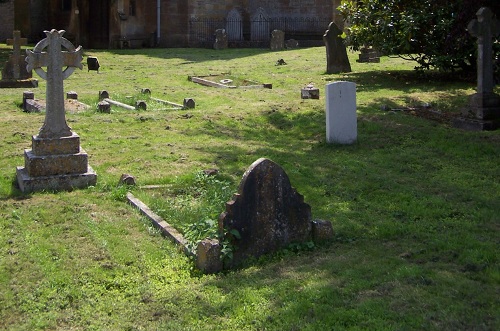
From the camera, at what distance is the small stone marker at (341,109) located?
12484 mm

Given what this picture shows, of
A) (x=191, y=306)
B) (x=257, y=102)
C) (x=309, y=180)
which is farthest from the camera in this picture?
(x=257, y=102)

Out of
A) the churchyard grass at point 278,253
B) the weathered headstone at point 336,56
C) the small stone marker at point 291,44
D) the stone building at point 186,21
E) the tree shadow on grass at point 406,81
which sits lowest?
the churchyard grass at point 278,253

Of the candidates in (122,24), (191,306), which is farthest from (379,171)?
(122,24)

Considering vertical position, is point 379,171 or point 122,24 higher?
point 122,24

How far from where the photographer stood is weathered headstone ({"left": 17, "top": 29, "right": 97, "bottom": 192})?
9961 millimetres

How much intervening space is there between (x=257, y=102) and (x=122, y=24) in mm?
22591

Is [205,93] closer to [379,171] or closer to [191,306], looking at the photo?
[379,171]

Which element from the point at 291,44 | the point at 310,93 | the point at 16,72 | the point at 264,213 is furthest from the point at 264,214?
the point at 291,44

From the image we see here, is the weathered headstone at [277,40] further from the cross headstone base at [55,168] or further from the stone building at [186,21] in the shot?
the cross headstone base at [55,168]

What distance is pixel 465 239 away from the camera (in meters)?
7.80

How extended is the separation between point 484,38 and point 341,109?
3.09 metres

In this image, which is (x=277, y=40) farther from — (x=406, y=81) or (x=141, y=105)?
(x=141, y=105)

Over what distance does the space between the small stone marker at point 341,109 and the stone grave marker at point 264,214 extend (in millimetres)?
5026

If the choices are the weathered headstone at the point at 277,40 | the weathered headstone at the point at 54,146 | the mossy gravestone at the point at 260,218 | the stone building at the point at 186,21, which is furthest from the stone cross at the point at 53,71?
the stone building at the point at 186,21
